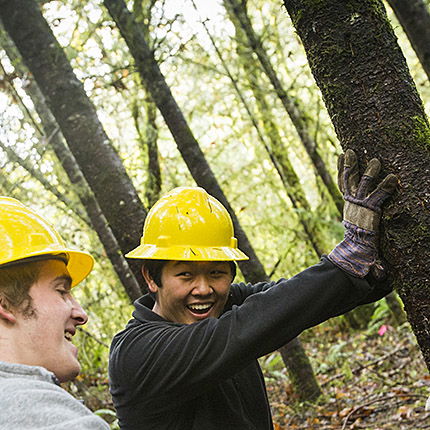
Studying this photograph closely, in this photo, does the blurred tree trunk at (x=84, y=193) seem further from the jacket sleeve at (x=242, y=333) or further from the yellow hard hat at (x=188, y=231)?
the jacket sleeve at (x=242, y=333)

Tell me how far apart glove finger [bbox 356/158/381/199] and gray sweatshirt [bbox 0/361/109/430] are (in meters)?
1.45

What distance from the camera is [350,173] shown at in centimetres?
243

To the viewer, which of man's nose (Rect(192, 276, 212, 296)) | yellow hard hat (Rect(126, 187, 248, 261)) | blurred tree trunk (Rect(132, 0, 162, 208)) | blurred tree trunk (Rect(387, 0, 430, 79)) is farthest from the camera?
blurred tree trunk (Rect(132, 0, 162, 208))

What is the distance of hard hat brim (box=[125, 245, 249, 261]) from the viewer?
286 cm

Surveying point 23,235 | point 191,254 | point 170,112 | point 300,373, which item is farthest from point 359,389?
point 23,235

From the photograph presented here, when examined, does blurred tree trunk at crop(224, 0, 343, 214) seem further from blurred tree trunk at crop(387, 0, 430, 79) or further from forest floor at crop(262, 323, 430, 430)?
blurred tree trunk at crop(387, 0, 430, 79)

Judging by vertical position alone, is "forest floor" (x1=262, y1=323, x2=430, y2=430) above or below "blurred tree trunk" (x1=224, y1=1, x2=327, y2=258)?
Result: below

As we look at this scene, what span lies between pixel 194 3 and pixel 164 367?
281 inches

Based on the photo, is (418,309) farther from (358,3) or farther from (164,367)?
→ (358,3)

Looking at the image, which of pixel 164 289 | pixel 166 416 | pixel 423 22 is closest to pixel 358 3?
pixel 164 289

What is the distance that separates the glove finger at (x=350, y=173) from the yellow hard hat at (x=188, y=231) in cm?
72

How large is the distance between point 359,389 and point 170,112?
409cm

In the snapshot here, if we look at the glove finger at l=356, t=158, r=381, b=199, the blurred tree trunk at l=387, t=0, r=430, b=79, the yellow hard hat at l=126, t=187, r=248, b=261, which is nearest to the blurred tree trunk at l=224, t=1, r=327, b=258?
the blurred tree trunk at l=387, t=0, r=430, b=79

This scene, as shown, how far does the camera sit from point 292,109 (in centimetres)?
919
